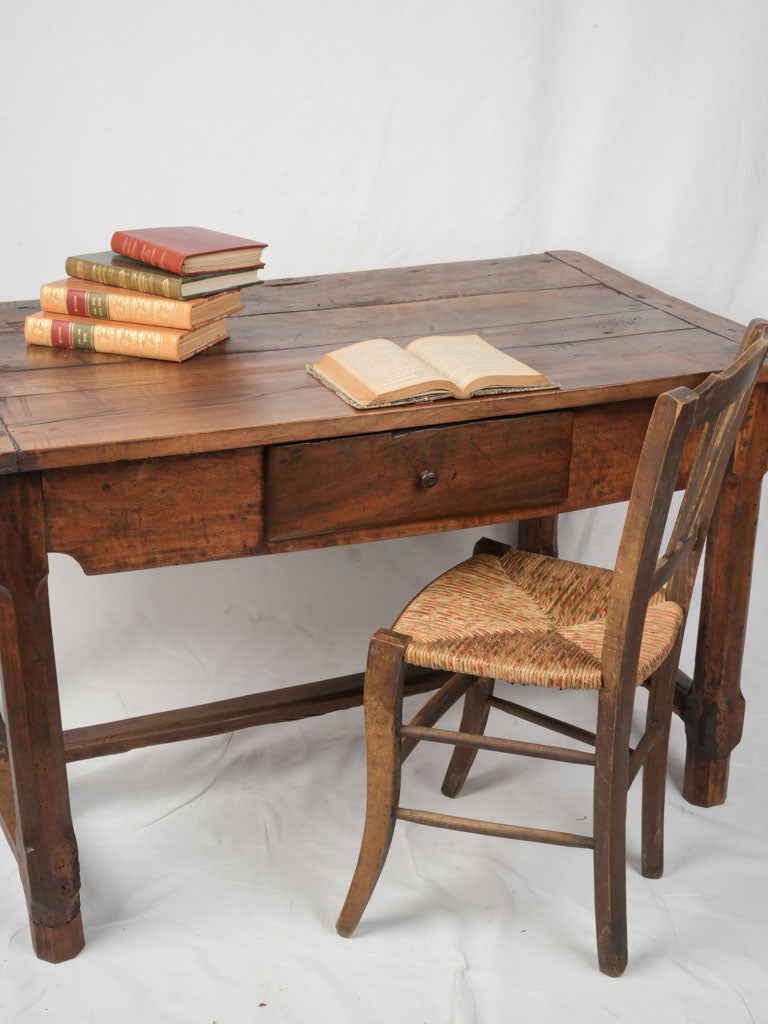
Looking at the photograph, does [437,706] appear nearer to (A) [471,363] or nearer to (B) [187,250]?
(A) [471,363]

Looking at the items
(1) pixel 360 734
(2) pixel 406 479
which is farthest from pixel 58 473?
(1) pixel 360 734

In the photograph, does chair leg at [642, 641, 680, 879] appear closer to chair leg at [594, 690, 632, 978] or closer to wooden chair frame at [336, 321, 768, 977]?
wooden chair frame at [336, 321, 768, 977]

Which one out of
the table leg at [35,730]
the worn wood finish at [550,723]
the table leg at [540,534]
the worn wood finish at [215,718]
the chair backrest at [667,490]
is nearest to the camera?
the chair backrest at [667,490]

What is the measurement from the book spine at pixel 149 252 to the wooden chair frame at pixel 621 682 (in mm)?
789

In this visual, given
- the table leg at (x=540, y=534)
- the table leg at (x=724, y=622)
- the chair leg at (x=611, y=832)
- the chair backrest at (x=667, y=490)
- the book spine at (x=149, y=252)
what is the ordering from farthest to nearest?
the table leg at (x=540, y=534) → the table leg at (x=724, y=622) → the book spine at (x=149, y=252) → the chair leg at (x=611, y=832) → the chair backrest at (x=667, y=490)

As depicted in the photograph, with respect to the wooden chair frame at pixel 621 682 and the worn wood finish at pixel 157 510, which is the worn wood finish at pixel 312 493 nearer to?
the worn wood finish at pixel 157 510

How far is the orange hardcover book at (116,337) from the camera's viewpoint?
243 cm

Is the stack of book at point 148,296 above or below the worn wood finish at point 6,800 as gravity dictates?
above

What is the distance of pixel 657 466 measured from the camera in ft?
6.41

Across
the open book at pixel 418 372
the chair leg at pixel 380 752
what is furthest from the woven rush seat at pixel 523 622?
the open book at pixel 418 372

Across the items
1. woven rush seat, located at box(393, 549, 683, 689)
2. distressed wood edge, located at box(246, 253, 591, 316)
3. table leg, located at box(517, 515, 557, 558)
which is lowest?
table leg, located at box(517, 515, 557, 558)

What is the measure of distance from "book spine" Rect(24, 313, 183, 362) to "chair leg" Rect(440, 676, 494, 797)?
3.12 ft

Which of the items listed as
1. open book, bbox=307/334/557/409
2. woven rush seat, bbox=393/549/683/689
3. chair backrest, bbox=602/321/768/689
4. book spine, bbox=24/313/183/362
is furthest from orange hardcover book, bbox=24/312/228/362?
chair backrest, bbox=602/321/768/689

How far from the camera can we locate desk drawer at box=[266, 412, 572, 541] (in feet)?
7.26
